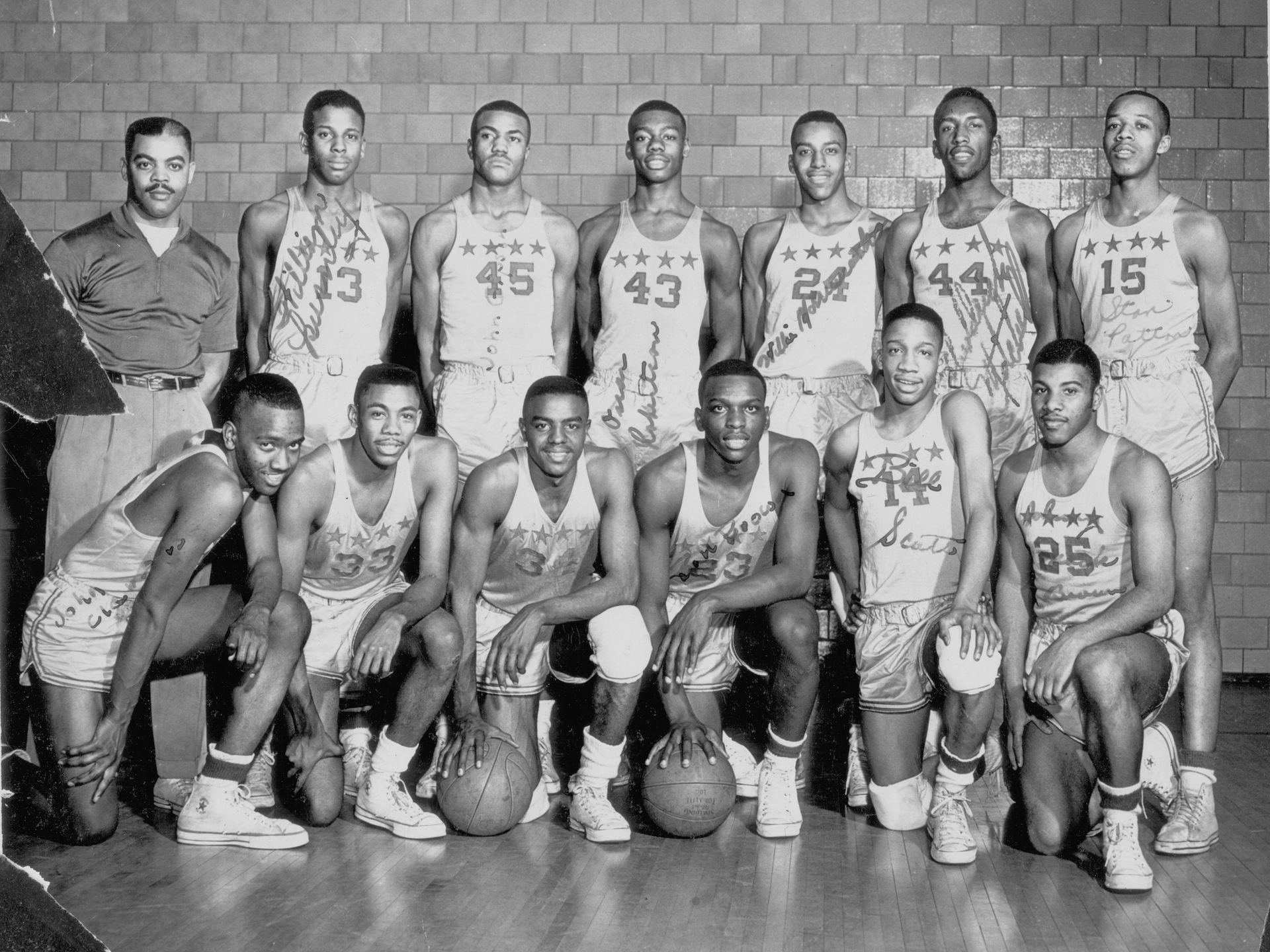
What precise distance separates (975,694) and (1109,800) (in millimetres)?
527

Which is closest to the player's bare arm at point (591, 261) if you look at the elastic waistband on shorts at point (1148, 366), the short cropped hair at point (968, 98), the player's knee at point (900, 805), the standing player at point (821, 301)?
the standing player at point (821, 301)

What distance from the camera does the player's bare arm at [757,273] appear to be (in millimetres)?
5621

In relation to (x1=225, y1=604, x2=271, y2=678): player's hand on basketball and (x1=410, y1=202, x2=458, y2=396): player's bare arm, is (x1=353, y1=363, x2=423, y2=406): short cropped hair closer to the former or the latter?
(x1=410, y1=202, x2=458, y2=396): player's bare arm

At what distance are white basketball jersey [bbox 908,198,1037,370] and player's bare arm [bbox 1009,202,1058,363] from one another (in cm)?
3

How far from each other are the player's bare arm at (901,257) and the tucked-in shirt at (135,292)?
2.71m

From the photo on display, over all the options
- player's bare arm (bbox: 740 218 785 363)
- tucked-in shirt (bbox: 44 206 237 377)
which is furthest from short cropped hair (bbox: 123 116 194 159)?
player's bare arm (bbox: 740 218 785 363)

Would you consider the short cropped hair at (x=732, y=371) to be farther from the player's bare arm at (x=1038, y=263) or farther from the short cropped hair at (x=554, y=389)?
the player's bare arm at (x=1038, y=263)

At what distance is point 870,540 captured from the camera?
15.6 feet

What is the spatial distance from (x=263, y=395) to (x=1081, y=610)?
9.18 feet

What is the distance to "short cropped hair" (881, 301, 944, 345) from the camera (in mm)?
4605

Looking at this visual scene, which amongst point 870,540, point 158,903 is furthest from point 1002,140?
point 158,903

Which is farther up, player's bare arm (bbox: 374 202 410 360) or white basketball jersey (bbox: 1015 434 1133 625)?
player's bare arm (bbox: 374 202 410 360)

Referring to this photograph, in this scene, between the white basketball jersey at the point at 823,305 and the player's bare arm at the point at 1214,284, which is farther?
the white basketball jersey at the point at 823,305

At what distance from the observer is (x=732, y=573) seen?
4.89m
